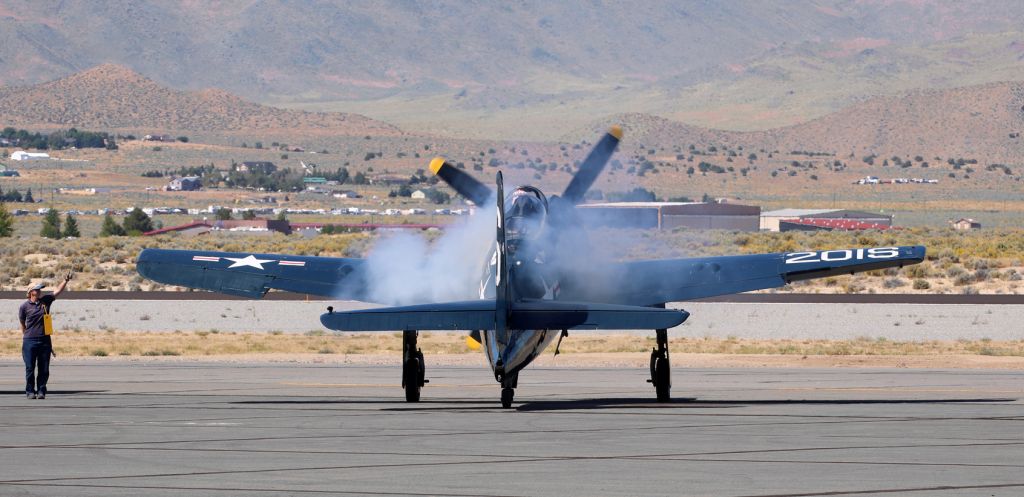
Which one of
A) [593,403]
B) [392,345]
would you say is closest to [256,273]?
[593,403]

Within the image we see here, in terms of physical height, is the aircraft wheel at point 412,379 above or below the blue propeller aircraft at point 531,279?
below

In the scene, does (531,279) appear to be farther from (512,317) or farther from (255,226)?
(255,226)

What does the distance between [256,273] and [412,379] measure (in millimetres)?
3669

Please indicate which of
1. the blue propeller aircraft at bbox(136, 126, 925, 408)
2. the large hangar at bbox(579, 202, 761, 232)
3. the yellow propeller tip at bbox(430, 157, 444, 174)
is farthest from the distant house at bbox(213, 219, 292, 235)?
the yellow propeller tip at bbox(430, 157, 444, 174)

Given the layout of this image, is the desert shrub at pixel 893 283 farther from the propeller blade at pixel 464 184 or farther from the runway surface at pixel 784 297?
the propeller blade at pixel 464 184

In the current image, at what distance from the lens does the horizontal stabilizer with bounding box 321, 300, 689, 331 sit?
892 inches

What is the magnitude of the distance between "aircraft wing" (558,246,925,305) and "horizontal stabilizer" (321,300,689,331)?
158 inches

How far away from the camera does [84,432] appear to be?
21.8 m

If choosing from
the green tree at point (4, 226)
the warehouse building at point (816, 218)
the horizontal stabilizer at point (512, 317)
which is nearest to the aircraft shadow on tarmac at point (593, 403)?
the horizontal stabilizer at point (512, 317)

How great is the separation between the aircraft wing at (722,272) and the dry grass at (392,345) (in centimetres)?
1332

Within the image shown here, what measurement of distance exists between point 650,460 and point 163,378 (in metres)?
16.7

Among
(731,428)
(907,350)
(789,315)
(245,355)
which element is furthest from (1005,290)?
(731,428)

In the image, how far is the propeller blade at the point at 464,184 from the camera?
92.3ft

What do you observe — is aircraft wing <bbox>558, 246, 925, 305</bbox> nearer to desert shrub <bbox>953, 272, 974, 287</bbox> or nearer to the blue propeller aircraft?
the blue propeller aircraft
